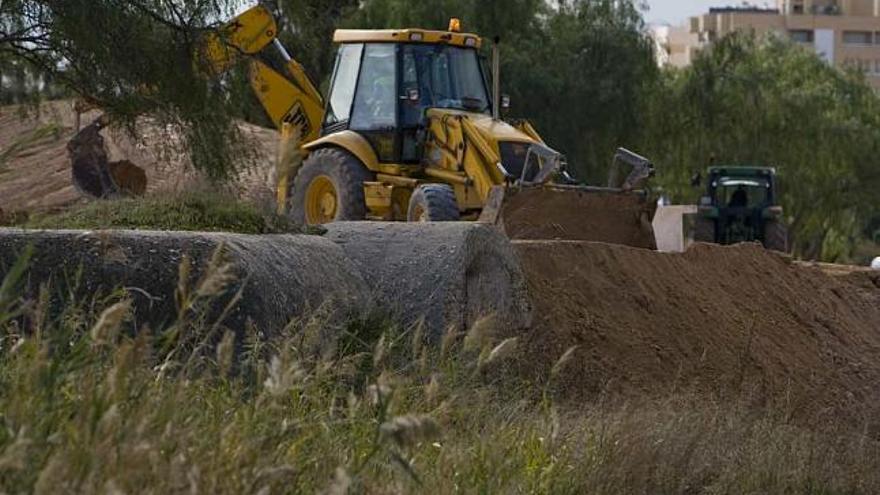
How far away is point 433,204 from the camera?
20.3 meters

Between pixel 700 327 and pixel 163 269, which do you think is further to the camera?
pixel 700 327

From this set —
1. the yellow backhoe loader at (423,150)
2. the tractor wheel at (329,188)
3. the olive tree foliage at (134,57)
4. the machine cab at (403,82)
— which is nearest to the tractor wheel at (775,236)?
the yellow backhoe loader at (423,150)

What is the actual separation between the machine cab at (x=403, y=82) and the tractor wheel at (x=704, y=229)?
10.1 meters

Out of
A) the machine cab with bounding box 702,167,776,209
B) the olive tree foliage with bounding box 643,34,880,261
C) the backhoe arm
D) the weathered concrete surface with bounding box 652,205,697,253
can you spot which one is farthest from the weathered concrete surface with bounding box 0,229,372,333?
the olive tree foliage with bounding box 643,34,880,261

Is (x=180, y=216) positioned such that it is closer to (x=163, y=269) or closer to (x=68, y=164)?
(x=163, y=269)

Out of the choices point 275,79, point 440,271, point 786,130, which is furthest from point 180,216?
point 786,130

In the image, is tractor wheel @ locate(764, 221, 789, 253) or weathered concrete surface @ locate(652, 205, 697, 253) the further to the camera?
tractor wheel @ locate(764, 221, 789, 253)

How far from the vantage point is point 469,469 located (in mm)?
8062

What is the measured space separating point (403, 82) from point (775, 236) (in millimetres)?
10726

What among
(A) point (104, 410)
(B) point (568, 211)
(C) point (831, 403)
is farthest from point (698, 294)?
(A) point (104, 410)

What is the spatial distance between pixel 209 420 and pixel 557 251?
25.8ft

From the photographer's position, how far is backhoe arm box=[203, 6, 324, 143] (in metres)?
19.0

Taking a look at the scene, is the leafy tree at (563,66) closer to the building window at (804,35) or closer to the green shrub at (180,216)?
the green shrub at (180,216)

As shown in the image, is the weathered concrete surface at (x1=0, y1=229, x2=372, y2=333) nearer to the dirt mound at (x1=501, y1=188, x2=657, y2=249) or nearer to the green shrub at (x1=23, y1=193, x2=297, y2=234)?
the green shrub at (x1=23, y1=193, x2=297, y2=234)
